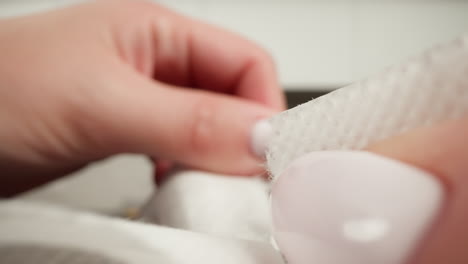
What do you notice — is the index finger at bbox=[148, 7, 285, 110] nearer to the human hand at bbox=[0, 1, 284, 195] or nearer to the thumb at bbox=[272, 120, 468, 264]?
the human hand at bbox=[0, 1, 284, 195]

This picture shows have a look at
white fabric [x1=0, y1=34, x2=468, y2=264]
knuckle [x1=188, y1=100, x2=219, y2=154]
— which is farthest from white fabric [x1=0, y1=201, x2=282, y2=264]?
knuckle [x1=188, y1=100, x2=219, y2=154]

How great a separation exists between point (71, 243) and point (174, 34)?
209 millimetres

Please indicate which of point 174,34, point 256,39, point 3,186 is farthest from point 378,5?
point 3,186

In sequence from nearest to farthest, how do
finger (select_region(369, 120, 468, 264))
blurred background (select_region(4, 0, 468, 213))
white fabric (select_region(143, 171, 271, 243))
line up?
finger (select_region(369, 120, 468, 264))
white fabric (select_region(143, 171, 271, 243))
blurred background (select_region(4, 0, 468, 213))

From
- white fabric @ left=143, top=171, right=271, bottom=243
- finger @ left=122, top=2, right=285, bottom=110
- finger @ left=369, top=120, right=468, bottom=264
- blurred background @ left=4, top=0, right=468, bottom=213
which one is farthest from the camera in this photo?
blurred background @ left=4, top=0, right=468, bottom=213

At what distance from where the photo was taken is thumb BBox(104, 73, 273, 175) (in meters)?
0.24

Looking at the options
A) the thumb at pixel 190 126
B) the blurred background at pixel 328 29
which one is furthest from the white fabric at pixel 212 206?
the blurred background at pixel 328 29

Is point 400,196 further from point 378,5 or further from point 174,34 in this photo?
point 378,5

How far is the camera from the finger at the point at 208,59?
12.3 inches

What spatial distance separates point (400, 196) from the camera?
0.09 m

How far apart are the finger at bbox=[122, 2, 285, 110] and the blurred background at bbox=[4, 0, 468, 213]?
0.62 feet

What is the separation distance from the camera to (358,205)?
91mm

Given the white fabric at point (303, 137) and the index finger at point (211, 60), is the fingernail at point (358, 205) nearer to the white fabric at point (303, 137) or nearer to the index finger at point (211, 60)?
the white fabric at point (303, 137)

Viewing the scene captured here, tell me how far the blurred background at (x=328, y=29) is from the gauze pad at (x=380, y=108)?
40 centimetres
